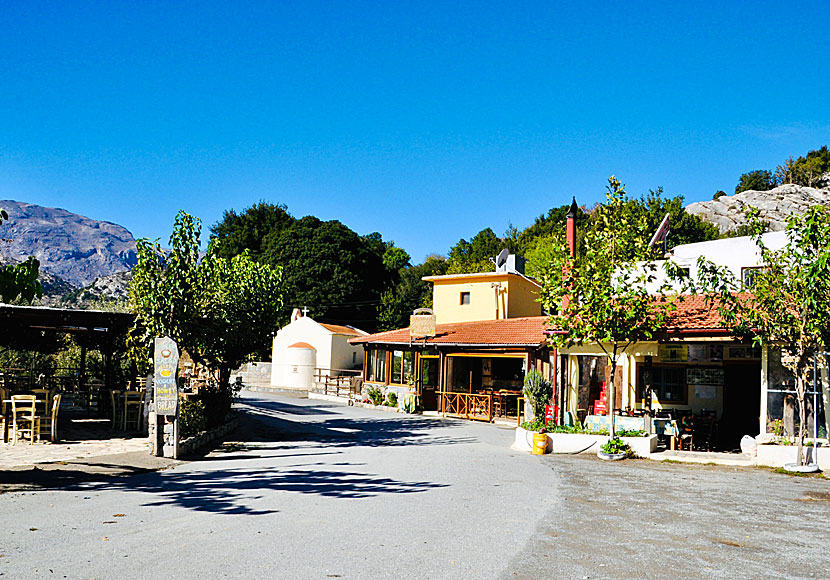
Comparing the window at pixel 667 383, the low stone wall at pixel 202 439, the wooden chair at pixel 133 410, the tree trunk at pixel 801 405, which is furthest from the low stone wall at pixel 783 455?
the wooden chair at pixel 133 410

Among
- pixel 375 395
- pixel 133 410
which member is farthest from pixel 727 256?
pixel 133 410

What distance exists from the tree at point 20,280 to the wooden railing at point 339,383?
77.0 ft

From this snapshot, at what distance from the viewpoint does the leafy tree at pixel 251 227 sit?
207ft

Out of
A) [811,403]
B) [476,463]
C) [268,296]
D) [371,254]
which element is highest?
[371,254]

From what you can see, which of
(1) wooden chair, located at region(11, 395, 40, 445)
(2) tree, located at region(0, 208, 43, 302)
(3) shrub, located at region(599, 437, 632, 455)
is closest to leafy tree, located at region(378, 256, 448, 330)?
(3) shrub, located at region(599, 437, 632, 455)

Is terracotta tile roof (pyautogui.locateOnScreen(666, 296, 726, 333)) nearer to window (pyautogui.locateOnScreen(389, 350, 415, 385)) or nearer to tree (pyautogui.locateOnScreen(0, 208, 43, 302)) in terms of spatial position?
tree (pyautogui.locateOnScreen(0, 208, 43, 302))

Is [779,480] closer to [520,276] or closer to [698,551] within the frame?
[698,551]

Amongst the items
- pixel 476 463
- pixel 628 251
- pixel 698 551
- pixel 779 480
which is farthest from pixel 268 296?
pixel 698 551

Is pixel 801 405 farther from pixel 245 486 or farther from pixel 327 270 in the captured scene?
pixel 327 270

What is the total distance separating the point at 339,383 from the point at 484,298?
1037 cm

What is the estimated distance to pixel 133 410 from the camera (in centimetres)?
1714

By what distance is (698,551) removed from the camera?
722cm

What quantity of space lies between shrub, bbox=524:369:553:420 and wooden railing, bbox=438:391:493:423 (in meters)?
4.78

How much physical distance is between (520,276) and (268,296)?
15.0m
